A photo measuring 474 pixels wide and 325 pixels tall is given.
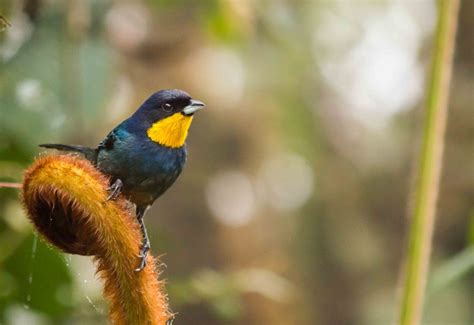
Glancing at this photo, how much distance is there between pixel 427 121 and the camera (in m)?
1.40

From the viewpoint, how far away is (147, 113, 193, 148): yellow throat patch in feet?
4.46

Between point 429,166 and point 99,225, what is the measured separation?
0.51 metres

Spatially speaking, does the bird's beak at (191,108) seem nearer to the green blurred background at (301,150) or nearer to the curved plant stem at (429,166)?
the curved plant stem at (429,166)

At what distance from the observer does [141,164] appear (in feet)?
4.45

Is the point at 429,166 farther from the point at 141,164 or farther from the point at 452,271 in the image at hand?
the point at 141,164

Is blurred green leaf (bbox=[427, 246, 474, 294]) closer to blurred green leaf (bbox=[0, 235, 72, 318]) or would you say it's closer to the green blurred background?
blurred green leaf (bbox=[0, 235, 72, 318])

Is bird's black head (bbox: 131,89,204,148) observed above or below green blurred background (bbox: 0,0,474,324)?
below

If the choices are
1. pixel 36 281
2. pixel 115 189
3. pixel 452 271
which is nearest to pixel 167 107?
pixel 115 189

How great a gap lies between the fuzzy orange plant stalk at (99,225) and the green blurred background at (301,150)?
1.49m

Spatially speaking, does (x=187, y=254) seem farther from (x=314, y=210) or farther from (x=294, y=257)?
(x=314, y=210)

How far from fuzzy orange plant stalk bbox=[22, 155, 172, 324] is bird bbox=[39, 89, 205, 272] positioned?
0.56 feet

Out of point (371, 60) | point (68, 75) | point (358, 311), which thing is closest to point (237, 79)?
point (371, 60)

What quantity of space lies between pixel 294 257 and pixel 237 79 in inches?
38.3

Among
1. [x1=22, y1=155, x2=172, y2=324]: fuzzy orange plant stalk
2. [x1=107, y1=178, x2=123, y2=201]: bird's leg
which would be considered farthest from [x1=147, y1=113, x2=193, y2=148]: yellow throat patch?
[x1=22, y1=155, x2=172, y2=324]: fuzzy orange plant stalk
